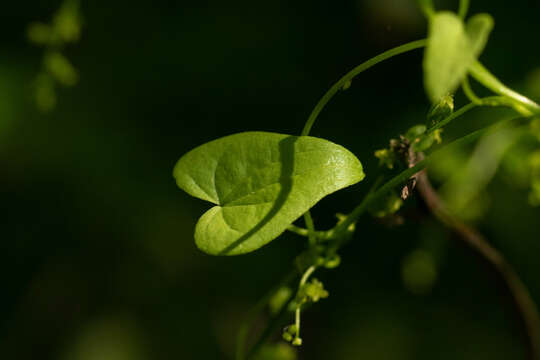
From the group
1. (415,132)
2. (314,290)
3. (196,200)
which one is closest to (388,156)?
(415,132)

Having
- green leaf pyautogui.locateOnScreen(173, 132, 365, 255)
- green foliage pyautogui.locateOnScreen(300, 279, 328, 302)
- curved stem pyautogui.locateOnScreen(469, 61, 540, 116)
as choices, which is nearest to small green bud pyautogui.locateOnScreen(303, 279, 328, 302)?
green foliage pyautogui.locateOnScreen(300, 279, 328, 302)

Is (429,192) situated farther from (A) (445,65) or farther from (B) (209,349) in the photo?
(B) (209,349)

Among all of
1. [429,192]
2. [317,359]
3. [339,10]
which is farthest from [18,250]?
[429,192]

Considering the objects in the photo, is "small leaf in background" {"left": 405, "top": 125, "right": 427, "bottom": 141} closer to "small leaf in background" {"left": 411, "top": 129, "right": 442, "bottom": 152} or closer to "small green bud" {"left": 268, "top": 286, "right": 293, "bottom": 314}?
"small leaf in background" {"left": 411, "top": 129, "right": 442, "bottom": 152}

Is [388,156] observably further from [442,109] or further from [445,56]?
[445,56]

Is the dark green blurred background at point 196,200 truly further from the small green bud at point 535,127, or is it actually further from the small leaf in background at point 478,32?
the small leaf in background at point 478,32

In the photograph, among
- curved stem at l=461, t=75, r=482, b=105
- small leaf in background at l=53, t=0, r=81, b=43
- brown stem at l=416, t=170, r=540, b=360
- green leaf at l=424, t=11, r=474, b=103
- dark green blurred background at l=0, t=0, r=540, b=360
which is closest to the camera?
green leaf at l=424, t=11, r=474, b=103
